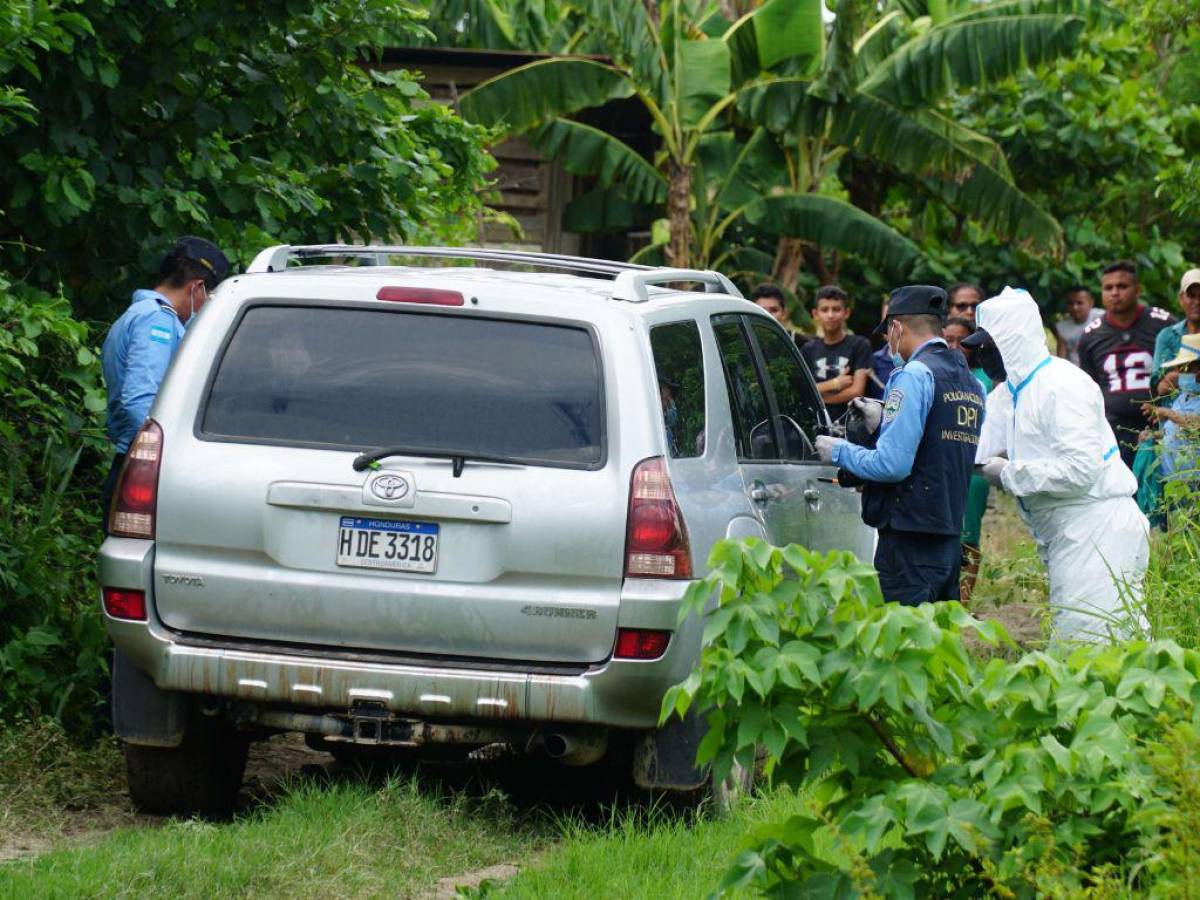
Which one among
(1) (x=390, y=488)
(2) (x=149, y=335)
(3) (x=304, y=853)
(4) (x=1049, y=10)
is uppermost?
(4) (x=1049, y=10)

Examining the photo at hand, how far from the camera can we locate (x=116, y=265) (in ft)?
28.1

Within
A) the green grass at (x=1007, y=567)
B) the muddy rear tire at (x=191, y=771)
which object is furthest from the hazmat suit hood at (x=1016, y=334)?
the muddy rear tire at (x=191, y=771)

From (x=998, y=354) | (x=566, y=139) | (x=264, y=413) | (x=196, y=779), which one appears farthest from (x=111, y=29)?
(x=566, y=139)

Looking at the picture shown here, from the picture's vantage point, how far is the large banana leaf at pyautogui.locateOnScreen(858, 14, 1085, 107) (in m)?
17.9

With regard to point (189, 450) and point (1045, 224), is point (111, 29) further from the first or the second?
point (1045, 224)

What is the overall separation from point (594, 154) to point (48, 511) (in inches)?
472

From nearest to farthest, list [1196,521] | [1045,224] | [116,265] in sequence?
[1196,521] < [116,265] < [1045,224]

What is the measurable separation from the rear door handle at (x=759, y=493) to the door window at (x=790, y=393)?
20.7 inches

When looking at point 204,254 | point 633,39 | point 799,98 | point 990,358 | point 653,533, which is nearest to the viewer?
point 653,533

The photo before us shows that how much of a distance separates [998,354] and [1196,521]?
108 cm

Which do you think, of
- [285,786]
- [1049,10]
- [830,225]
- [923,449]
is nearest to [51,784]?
[285,786]

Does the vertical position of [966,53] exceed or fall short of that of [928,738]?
it exceeds it

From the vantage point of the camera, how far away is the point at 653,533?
550 cm

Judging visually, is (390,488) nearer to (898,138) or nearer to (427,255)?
(427,255)
